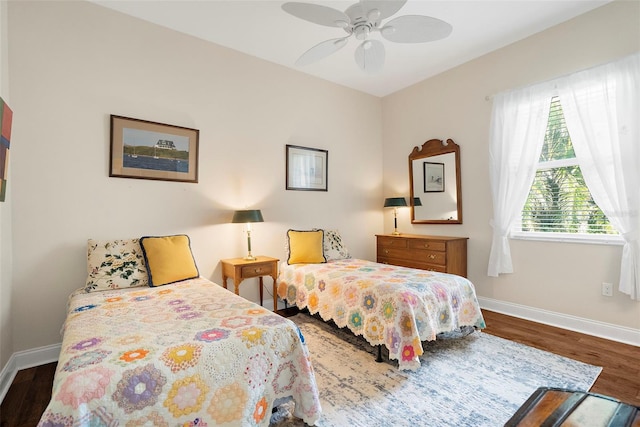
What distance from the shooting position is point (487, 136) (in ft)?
11.9

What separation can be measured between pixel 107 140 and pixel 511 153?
4038 mm

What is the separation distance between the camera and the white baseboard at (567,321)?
2.69 meters

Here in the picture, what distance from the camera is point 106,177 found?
2723mm

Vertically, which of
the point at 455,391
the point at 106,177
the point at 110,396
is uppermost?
the point at 106,177

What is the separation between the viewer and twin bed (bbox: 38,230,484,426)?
121cm

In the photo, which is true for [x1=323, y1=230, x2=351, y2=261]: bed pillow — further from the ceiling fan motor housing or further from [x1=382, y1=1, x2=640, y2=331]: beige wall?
the ceiling fan motor housing

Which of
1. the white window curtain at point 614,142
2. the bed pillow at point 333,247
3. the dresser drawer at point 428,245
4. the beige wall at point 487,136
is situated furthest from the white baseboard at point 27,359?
the white window curtain at point 614,142

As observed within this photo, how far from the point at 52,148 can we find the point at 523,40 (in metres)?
4.63

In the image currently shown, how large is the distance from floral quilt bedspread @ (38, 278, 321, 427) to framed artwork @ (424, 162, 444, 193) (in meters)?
3.15

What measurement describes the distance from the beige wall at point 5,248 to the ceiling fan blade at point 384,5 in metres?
2.57

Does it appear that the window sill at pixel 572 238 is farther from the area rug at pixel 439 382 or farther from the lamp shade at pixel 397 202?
the lamp shade at pixel 397 202

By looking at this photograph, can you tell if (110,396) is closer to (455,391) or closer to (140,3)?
(455,391)

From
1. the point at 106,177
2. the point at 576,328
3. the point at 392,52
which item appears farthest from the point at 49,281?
Answer: the point at 576,328

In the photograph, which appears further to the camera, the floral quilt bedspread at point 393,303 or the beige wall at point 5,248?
the floral quilt bedspread at point 393,303
